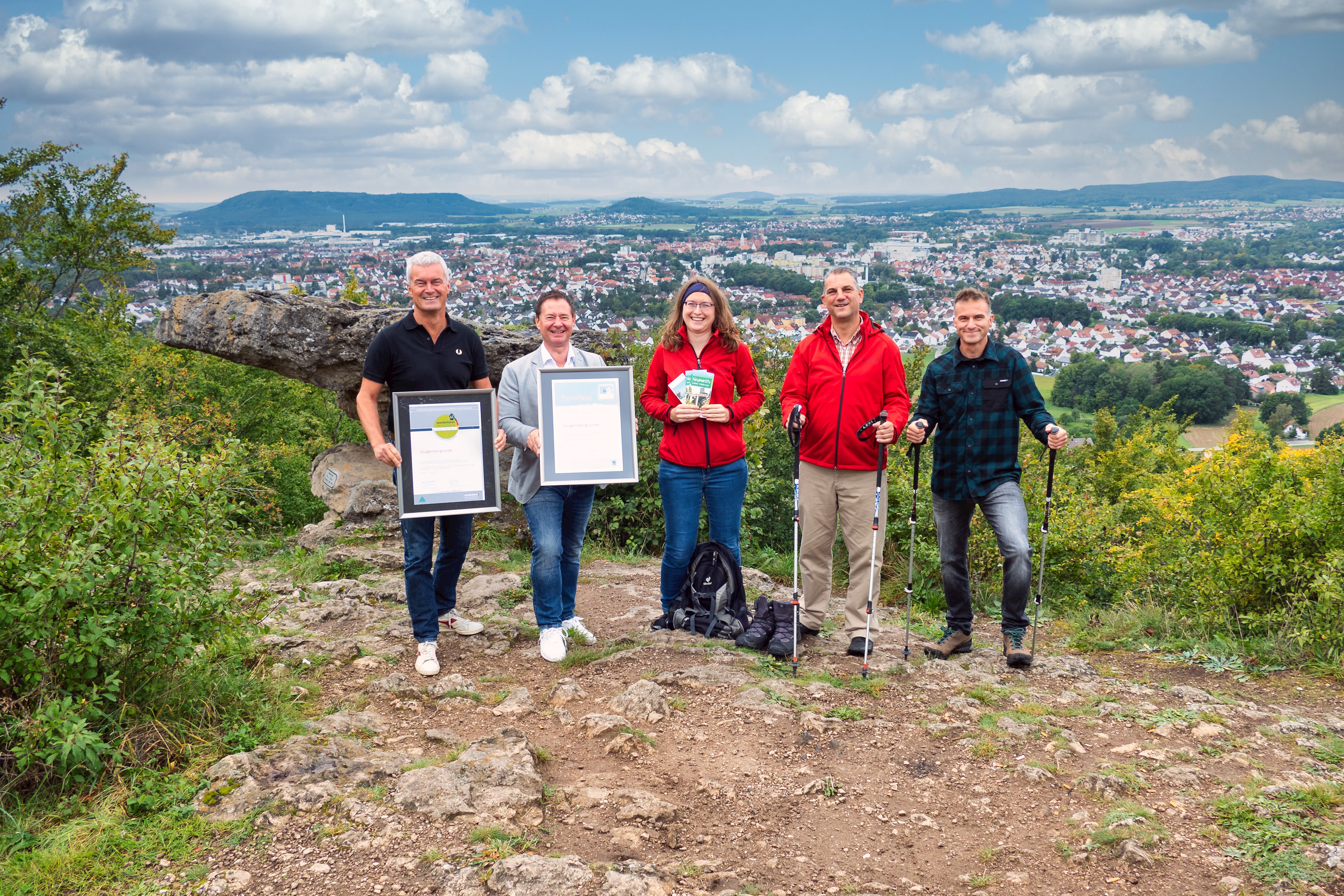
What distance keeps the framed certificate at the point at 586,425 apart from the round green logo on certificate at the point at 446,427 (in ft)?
1.73

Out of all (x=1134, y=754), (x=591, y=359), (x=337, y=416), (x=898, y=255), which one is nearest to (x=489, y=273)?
(x=337, y=416)

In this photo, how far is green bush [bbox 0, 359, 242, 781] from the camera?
3197mm

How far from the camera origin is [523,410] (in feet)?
17.0

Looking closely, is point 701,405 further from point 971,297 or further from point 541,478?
point 971,297

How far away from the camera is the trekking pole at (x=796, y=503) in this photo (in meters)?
5.11

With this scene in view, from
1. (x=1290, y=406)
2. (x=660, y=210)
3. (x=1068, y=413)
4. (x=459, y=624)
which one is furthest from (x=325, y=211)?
(x=459, y=624)

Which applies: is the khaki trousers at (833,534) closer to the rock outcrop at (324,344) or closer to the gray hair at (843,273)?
the gray hair at (843,273)

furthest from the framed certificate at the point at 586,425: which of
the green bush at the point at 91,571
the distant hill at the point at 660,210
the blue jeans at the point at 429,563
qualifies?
the distant hill at the point at 660,210

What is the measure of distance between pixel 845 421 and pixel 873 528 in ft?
2.37

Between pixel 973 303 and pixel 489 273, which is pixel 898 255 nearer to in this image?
pixel 489 273

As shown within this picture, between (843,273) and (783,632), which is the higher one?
(843,273)

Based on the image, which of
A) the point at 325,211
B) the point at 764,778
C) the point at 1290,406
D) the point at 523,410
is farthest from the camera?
the point at 325,211

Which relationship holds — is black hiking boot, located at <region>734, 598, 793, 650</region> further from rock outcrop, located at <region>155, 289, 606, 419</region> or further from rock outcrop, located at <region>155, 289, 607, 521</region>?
rock outcrop, located at <region>155, 289, 606, 419</region>

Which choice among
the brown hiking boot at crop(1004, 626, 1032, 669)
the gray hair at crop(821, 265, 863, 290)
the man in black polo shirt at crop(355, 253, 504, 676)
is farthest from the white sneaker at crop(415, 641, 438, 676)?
the brown hiking boot at crop(1004, 626, 1032, 669)
